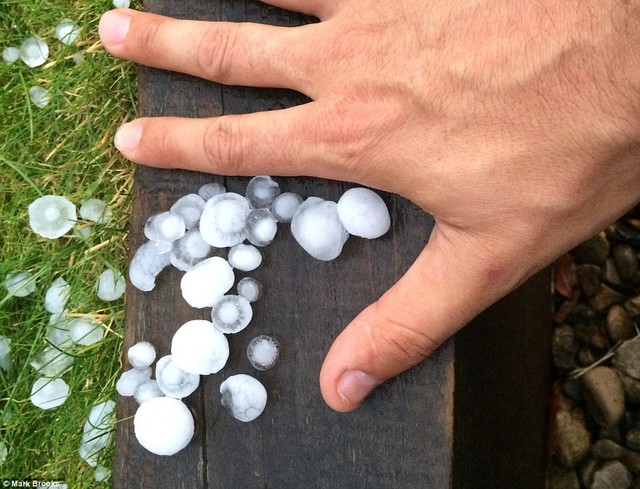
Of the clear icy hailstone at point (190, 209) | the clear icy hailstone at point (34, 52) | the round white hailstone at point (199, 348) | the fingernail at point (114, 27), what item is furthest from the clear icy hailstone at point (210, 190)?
the clear icy hailstone at point (34, 52)

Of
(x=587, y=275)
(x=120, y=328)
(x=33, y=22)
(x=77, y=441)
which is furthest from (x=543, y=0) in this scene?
(x=77, y=441)

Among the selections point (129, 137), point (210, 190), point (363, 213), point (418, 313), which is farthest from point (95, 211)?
point (418, 313)

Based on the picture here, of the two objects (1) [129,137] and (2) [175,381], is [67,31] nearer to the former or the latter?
(1) [129,137]

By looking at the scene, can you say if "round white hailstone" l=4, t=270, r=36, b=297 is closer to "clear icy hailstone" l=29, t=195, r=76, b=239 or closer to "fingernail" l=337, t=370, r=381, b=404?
"clear icy hailstone" l=29, t=195, r=76, b=239

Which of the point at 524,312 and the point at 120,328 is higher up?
the point at 524,312

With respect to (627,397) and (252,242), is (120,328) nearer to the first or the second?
(252,242)

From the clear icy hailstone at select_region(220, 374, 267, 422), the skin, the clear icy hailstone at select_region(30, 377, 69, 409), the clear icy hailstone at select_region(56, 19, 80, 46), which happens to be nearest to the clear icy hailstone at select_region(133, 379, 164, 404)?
the clear icy hailstone at select_region(220, 374, 267, 422)

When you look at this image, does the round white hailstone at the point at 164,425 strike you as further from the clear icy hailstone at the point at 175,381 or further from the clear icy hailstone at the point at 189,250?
the clear icy hailstone at the point at 189,250
